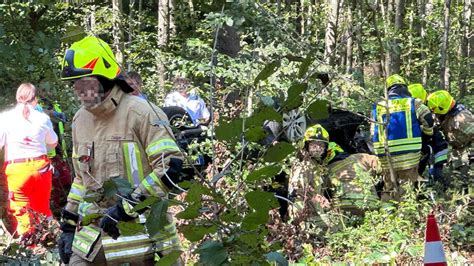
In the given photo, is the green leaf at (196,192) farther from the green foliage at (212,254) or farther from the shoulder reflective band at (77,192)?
the shoulder reflective band at (77,192)

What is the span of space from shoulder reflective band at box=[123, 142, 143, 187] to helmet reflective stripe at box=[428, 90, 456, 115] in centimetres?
703

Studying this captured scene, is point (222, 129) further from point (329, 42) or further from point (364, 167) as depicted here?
point (329, 42)

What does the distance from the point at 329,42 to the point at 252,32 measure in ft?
12.1

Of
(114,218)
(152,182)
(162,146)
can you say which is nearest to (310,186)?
Answer: (162,146)

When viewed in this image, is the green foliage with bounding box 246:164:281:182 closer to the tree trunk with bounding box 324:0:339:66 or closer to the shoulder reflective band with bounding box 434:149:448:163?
the shoulder reflective band with bounding box 434:149:448:163

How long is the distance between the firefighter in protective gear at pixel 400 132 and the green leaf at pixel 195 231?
6.17 m

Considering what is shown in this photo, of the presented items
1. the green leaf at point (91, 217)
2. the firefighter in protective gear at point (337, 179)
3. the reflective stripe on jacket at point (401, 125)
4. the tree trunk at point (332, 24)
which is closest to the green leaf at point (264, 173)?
the green leaf at point (91, 217)

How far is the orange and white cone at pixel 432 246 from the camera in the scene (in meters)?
4.17

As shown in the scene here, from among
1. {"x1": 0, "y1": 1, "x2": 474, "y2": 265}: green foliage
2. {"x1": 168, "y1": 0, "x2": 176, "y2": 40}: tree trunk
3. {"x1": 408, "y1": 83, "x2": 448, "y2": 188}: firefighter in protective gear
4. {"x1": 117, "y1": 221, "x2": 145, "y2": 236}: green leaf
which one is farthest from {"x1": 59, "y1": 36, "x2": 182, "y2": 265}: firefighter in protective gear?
{"x1": 168, "y1": 0, "x2": 176, "y2": 40}: tree trunk

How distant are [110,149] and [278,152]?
1275 mm

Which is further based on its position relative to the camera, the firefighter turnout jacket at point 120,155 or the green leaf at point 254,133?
the firefighter turnout jacket at point 120,155

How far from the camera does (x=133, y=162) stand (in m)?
3.99

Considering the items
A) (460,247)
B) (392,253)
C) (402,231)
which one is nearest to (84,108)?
(392,253)

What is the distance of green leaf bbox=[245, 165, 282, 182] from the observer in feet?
9.65
